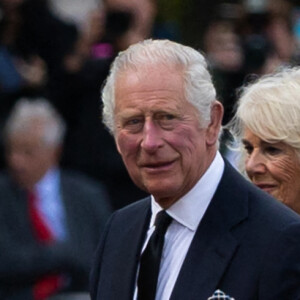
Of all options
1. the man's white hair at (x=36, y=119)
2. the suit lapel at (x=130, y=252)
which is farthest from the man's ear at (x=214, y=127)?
the man's white hair at (x=36, y=119)

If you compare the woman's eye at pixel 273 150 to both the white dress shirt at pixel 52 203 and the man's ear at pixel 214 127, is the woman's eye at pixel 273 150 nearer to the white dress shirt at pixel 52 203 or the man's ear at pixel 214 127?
the man's ear at pixel 214 127

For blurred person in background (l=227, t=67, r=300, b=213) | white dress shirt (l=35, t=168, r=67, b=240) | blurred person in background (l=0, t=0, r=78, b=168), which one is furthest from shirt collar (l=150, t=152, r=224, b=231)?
blurred person in background (l=0, t=0, r=78, b=168)

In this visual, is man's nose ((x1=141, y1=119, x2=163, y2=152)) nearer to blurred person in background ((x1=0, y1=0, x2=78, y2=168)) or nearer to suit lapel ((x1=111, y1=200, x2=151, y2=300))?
suit lapel ((x1=111, y1=200, x2=151, y2=300))

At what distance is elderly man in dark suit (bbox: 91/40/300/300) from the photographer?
156 inches

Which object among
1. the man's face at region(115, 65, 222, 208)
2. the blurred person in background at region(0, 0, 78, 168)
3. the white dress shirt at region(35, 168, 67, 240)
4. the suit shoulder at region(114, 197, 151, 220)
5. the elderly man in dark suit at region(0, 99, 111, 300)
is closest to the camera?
the man's face at region(115, 65, 222, 208)

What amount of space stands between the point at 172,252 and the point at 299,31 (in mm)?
6411

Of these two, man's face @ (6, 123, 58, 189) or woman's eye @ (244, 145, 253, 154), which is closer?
woman's eye @ (244, 145, 253, 154)

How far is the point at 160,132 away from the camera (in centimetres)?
402

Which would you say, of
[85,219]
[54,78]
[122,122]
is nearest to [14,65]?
[54,78]

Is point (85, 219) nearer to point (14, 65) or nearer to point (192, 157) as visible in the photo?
point (14, 65)

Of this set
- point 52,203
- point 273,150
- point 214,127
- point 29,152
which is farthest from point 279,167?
point 29,152

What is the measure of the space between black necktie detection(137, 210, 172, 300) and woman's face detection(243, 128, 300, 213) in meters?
0.82

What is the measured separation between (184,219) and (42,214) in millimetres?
3206

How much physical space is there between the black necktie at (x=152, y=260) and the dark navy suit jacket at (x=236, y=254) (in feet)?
0.19
